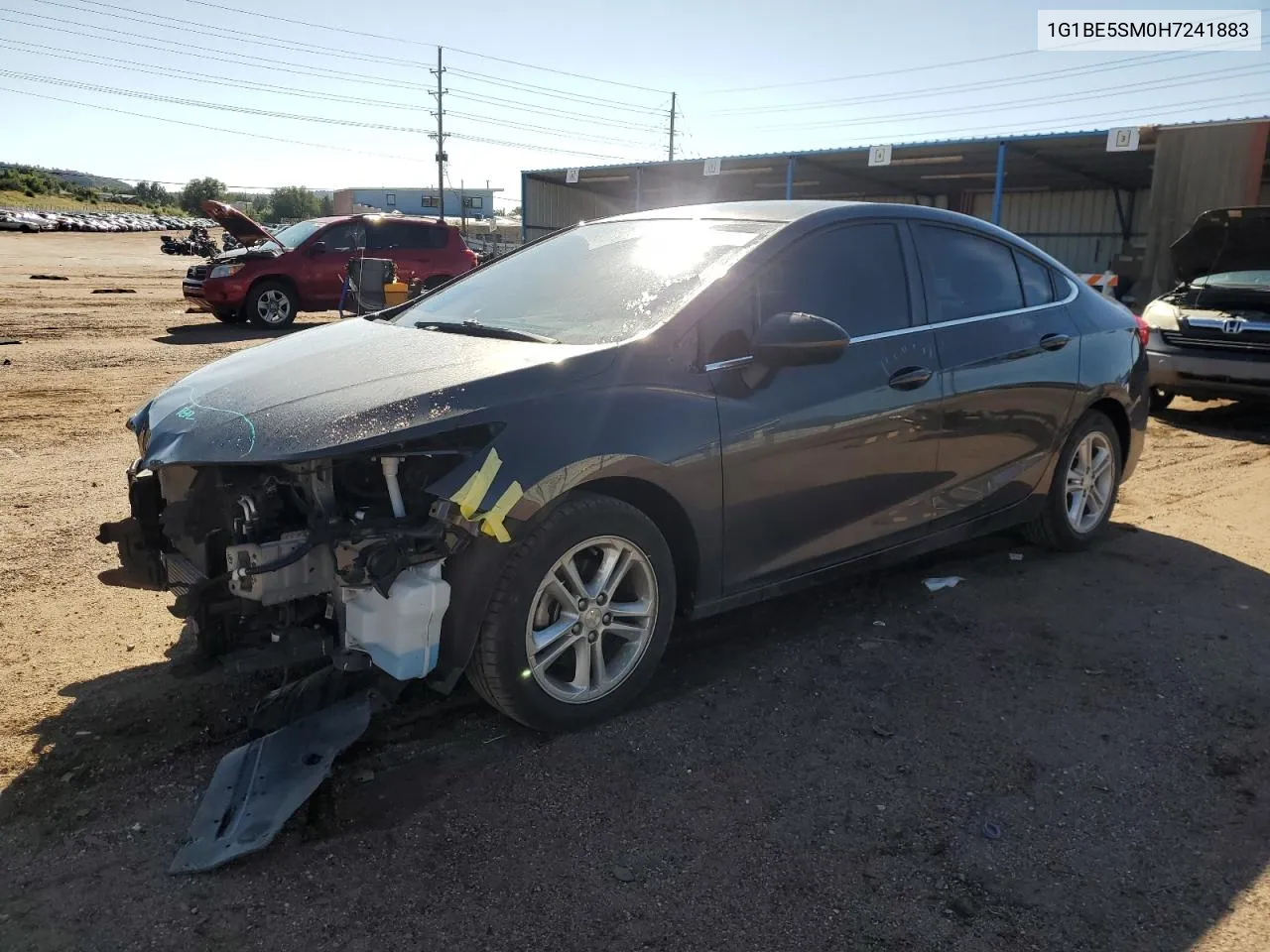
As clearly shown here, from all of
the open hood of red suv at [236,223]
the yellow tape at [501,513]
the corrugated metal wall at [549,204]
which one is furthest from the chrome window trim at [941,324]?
the corrugated metal wall at [549,204]

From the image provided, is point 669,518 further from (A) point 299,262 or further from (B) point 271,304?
(A) point 299,262

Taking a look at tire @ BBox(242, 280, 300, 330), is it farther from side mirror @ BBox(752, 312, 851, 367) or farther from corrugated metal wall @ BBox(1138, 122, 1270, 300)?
corrugated metal wall @ BBox(1138, 122, 1270, 300)

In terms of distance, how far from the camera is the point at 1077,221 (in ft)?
82.8

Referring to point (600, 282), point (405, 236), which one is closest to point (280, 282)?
point (405, 236)

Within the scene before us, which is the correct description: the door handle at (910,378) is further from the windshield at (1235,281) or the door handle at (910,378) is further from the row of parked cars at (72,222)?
the row of parked cars at (72,222)

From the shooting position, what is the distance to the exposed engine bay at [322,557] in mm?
2752

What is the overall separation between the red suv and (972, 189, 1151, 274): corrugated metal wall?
678 inches

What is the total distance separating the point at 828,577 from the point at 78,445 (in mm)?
5631

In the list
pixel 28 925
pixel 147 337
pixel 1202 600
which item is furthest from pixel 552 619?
pixel 147 337

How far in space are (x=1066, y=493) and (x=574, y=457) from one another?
3.24 metres

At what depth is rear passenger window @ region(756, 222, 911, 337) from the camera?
3.71 m

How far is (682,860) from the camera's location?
2592mm

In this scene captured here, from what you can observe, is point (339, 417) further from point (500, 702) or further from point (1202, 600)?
point (1202, 600)

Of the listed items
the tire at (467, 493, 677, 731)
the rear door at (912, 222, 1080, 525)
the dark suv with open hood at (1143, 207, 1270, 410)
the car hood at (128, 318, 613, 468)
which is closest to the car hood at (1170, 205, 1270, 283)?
the dark suv with open hood at (1143, 207, 1270, 410)
